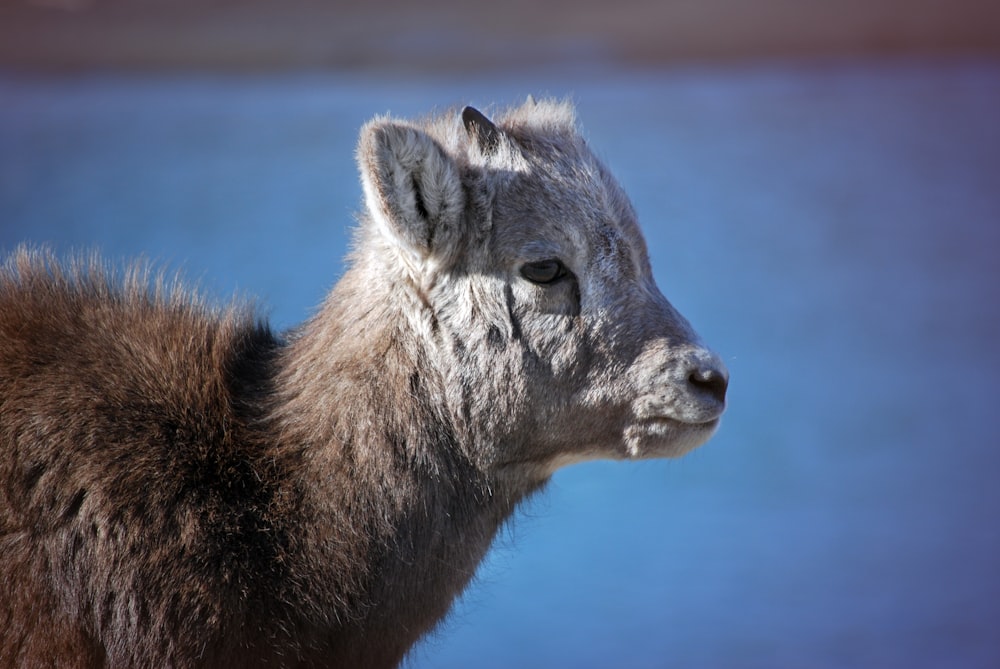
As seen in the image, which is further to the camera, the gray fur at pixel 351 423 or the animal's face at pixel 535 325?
the animal's face at pixel 535 325

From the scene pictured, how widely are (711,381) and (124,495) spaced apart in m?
1.97

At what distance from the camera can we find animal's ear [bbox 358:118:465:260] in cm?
348

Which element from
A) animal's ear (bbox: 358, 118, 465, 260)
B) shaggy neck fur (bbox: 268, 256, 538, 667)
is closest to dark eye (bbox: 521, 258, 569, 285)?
animal's ear (bbox: 358, 118, 465, 260)

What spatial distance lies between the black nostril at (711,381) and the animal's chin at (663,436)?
0.10m

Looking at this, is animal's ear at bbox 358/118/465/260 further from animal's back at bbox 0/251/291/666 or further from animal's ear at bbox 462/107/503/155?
animal's back at bbox 0/251/291/666

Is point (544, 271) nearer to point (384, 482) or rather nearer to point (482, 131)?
point (482, 131)

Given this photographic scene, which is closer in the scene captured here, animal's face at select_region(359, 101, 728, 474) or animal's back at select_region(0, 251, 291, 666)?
animal's back at select_region(0, 251, 291, 666)

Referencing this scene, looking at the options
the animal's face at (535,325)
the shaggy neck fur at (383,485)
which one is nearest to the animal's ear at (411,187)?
the animal's face at (535,325)

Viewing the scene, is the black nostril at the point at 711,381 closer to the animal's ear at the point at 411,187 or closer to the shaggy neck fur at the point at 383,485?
the shaggy neck fur at the point at 383,485

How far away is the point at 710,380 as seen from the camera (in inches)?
144

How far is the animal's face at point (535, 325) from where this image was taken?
3633 millimetres

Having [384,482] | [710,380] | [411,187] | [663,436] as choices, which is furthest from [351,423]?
[710,380]

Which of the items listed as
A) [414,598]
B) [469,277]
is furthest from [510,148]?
[414,598]

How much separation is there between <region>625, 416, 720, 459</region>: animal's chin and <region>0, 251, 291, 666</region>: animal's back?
1218 mm
